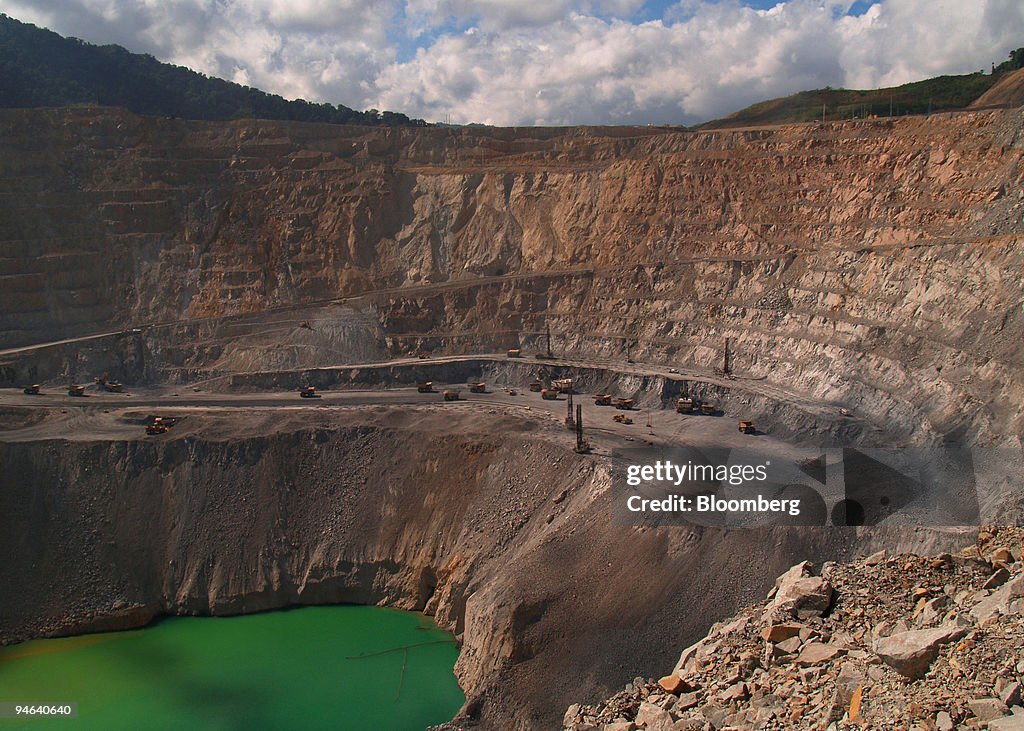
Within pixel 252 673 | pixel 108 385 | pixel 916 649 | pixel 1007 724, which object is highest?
pixel 108 385

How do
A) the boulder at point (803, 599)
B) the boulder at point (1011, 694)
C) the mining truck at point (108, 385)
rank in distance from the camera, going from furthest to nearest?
Answer: 1. the mining truck at point (108, 385)
2. the boulder at point (803, 599)
3. the boulder at point (1011, 694)

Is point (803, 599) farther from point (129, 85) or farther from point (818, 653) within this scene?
point (129, 85)

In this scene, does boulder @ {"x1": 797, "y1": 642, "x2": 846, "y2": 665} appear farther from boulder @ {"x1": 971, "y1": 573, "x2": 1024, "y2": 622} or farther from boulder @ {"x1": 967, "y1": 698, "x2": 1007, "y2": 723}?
boulder @ {"x1": 967, "y1": 698, "x2": 1007, "y2": 723}

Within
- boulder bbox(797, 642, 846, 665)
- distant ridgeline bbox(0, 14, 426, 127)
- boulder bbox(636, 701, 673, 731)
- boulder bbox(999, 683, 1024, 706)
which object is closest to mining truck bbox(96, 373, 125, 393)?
distant ridgeline bbox(0, 14, 426, 127)

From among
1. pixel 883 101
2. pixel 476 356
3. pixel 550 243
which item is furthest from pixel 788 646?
pixel 883 101

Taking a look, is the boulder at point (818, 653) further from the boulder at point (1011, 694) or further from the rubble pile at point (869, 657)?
the boulder at point (1011, 694)

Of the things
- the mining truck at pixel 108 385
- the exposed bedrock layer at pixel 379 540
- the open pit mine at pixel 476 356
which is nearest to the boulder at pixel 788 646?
the open pit mine at pixel 476 356
